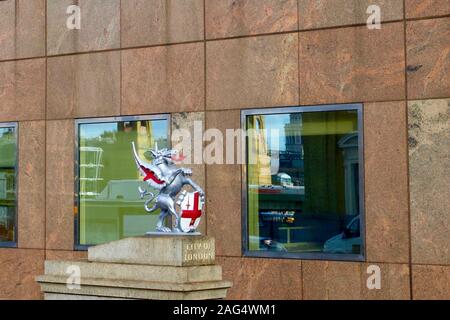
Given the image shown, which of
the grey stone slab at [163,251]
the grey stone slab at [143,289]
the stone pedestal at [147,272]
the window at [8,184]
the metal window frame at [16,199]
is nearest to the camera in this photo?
the grey stone slab at [143,289]

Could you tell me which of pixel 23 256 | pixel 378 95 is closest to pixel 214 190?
pixel 378 95

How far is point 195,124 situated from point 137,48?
5.73ft

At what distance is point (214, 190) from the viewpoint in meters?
15.4

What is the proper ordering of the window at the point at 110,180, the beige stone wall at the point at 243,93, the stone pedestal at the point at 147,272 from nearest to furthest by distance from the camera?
the stone pedestal at the point at 147,272, the beige stone wall at the point at 243,93, the window at the point at 110,180

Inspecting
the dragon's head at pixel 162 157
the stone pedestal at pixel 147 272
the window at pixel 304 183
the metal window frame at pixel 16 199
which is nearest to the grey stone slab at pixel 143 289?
the stone pedestal at pixel 147 272

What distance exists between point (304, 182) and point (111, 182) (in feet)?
12.2

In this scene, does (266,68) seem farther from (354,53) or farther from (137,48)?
(137,48)

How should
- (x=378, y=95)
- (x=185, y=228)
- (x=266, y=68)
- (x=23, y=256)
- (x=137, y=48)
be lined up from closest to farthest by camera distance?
(x=185, y=228), (x=378, y=95), (x=266, y=68), (x=137, y=48), (x=23, y=256)

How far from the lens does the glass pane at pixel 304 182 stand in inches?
569

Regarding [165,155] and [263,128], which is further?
[263,128]

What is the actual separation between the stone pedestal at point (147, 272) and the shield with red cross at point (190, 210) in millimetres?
232

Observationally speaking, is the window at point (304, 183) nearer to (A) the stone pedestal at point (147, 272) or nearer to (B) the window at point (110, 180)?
(B) the window at point (110, 180)

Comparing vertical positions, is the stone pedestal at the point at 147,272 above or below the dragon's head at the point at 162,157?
below

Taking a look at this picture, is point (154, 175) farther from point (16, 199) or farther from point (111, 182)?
point (16, 199)
